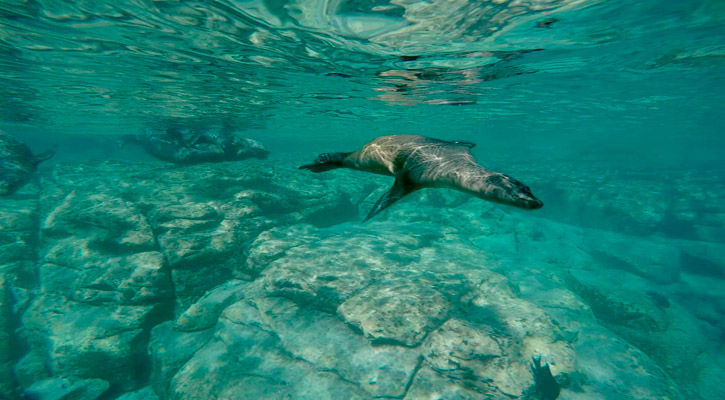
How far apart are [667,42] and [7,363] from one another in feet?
79.7

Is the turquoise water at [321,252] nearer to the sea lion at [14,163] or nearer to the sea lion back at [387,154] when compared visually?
the sea lion at [14,163]

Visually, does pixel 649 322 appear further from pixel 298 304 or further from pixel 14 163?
pixel 14 163

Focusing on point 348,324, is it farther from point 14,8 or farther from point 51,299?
point 14,8

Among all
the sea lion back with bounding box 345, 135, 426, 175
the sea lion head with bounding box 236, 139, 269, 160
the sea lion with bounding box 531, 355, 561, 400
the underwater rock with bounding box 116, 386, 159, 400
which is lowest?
the underwater rock with bounding box 116, 386, 159, 400

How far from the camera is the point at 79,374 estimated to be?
8.65 m

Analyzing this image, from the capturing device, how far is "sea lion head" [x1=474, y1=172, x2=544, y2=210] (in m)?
2.10

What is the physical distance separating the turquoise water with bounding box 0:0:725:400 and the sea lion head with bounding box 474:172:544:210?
6.30m

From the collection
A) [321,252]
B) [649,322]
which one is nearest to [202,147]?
[321,252]

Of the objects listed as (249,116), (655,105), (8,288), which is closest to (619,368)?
(8,288)

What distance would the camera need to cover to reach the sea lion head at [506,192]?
2.10m

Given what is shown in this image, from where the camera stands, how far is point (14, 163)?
488 inches

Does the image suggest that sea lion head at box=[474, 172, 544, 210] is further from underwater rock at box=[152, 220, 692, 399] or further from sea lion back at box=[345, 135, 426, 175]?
underwater rock at box=[152, 220, 692, 399]

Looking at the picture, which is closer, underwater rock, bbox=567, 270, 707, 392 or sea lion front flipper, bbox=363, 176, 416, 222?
sea lion front flipper, bbox=363, 176, 416, 222

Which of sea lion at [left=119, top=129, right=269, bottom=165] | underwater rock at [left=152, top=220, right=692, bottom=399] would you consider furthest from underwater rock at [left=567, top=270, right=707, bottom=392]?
sea lion at [left=119, top=129, right=269, bottom=165]
